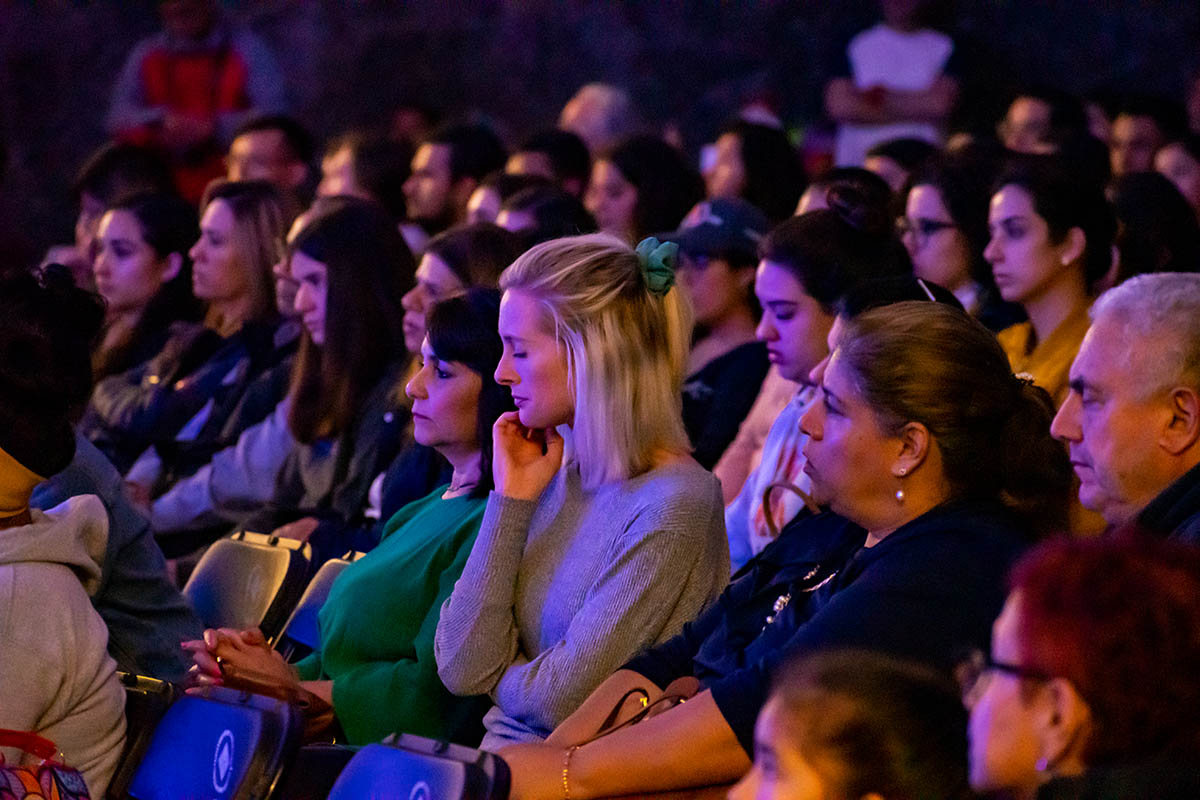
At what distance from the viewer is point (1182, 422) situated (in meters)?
2.16

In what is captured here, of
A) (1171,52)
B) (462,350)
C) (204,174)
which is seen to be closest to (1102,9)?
(1171,52)

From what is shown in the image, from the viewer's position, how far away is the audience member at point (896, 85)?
6441mm

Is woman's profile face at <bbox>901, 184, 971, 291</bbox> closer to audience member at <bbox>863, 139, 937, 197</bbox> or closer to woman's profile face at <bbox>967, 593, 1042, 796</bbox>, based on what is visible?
audience member at <bbox>863, 139, 937, 197</bbox>

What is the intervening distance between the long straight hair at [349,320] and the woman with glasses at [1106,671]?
2.87 m

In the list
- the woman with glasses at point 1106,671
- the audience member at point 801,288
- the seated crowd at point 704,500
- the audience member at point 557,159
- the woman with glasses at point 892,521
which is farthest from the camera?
the audience member at point 557,159

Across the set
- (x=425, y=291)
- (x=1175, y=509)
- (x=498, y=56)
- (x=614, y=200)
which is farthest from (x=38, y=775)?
(x=498, y=56)

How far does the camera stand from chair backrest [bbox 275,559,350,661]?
3.15 metres

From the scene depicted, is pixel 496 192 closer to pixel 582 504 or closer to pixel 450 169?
pixel 450 169

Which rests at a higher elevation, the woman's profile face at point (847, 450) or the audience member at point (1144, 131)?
the woman's profile face at point (847, 450)

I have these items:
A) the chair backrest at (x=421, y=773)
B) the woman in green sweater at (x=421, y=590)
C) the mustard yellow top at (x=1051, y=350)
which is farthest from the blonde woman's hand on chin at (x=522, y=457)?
the mustard yellow top at (x=1051, y=350)

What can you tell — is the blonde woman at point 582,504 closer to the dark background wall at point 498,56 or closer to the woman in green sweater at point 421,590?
the woman in green sweater at point 421,590

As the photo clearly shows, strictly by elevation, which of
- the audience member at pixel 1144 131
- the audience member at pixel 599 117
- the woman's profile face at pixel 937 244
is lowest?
the audience member at pixel 1144 131

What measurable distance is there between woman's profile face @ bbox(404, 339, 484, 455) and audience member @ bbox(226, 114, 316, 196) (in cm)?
367

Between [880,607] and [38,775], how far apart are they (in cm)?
115
